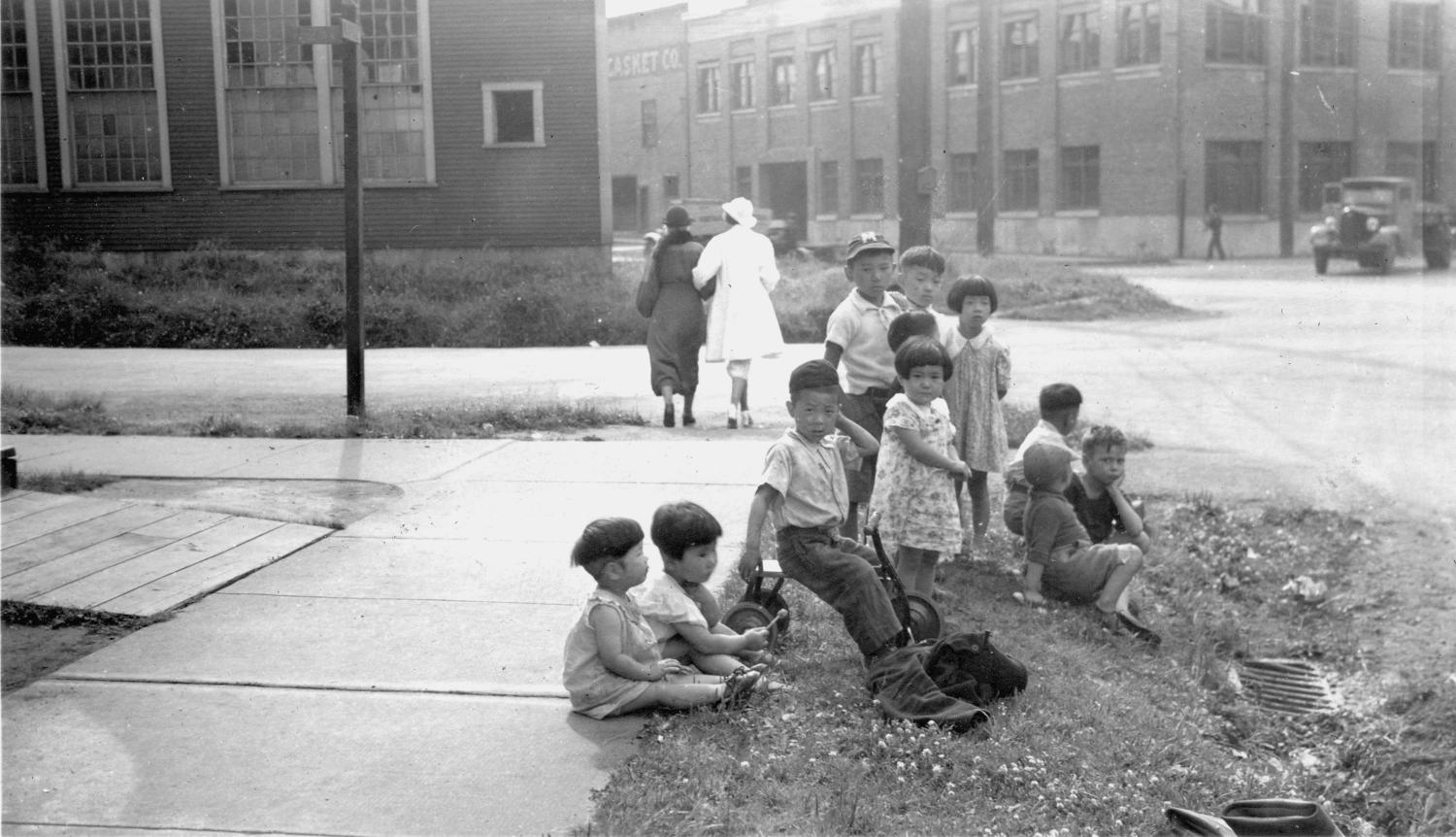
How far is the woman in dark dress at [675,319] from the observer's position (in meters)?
10.7

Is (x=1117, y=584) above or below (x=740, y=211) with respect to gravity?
below

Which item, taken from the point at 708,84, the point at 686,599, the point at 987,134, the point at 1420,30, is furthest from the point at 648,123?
the point at 686,599

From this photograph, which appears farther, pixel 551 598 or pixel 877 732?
pixel 551 598

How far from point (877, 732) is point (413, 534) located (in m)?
3.22

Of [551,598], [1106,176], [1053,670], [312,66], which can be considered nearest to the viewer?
[1053,670]

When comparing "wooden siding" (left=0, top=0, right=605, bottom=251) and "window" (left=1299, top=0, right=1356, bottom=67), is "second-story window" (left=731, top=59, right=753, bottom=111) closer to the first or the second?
"window" (left=1299, top=0, right=1356, bottom=67)

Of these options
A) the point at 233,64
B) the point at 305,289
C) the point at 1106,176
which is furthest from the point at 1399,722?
the point at 1106,176

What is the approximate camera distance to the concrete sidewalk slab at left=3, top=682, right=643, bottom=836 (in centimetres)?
374

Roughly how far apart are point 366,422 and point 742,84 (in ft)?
114

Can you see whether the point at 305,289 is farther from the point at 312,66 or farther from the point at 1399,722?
the point at 1399,722

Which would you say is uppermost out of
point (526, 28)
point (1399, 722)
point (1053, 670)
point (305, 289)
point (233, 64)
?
point (526, 28)

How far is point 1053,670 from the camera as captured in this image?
17.8 ft

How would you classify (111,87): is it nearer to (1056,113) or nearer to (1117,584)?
(1117,584)

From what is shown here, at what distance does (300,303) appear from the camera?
17.8 metres
